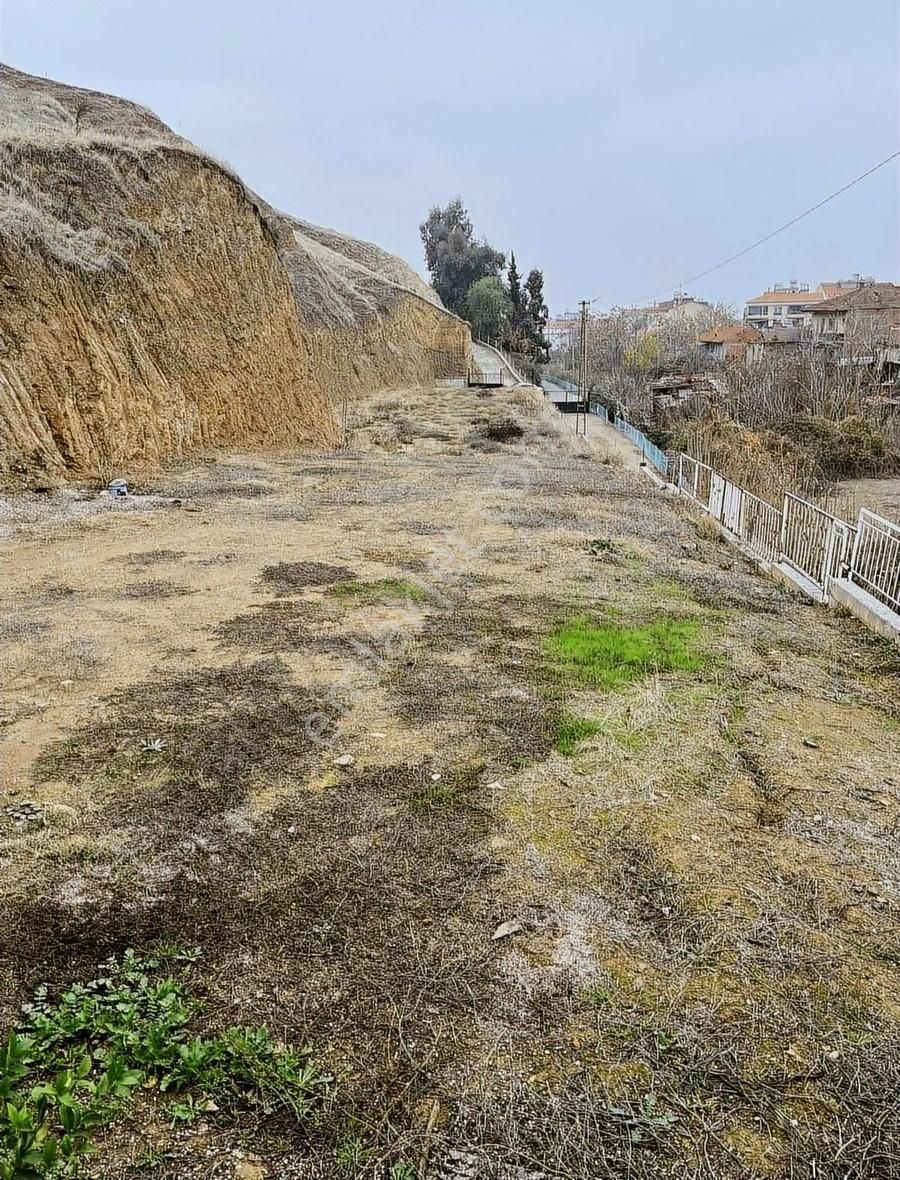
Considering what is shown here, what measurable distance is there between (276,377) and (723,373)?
26.5 meters

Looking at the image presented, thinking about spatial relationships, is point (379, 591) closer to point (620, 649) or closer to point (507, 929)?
point (620, 649)

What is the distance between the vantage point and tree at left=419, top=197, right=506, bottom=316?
2293 inches

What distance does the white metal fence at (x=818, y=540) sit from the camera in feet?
27.3

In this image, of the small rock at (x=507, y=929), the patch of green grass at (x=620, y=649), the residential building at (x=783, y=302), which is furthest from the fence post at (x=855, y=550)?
the residential building at (x=783, y=302)

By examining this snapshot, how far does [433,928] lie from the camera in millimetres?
3391

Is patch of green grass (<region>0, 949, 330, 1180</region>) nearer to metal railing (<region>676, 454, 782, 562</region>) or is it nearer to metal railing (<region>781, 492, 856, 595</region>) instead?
metal railing (<region>781, 492, 856, 595</region>)

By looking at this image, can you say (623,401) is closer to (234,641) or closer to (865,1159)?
(234,641)

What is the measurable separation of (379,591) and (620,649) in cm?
282

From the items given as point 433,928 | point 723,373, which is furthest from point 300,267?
point 433,928

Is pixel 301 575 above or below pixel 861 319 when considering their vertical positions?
below

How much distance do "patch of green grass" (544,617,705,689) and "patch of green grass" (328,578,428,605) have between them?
68.8 inches

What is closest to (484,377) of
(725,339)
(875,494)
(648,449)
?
(648,449)

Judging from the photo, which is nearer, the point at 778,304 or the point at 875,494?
the point at 875,494

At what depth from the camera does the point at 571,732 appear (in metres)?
5.24
